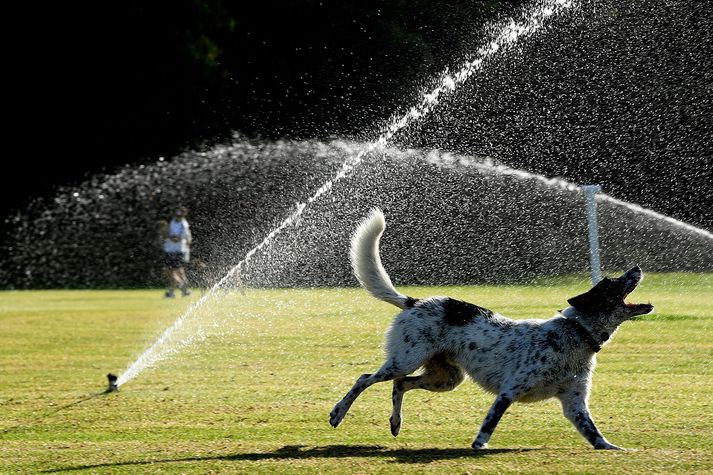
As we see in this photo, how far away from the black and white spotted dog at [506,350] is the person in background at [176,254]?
57.5 feet

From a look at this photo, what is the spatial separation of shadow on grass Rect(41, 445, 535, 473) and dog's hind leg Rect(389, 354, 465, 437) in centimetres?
49

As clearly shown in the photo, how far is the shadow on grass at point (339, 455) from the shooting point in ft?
23.4

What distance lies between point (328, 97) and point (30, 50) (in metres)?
9.79

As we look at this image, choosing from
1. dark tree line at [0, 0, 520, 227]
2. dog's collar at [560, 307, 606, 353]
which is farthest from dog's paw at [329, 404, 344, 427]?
dark tree line at [0, 0, 520, 227]

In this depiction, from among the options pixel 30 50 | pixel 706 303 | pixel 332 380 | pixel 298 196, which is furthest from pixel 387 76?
pixel 332 380

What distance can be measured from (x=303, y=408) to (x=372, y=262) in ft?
5.66

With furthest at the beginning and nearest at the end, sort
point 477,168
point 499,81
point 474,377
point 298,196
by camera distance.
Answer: point 298,196, point 499,81, point 477,168, point 474,377

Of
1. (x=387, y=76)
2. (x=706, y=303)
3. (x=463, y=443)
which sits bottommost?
(x=463, y=443)

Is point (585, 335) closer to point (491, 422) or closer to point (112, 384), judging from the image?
point (491, 422)

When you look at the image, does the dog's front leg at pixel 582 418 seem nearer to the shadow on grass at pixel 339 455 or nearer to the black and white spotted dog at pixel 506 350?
the black and white spotted dog at pixel 506 350

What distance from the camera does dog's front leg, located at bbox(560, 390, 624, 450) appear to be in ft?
24.1

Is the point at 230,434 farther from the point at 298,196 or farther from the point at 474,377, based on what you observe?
the point at 298,196

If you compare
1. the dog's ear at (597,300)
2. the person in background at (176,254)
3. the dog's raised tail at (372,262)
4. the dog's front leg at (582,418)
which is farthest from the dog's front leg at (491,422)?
the person in background at (176,254)

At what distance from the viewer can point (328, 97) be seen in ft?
121
